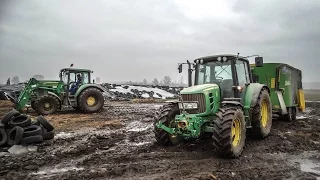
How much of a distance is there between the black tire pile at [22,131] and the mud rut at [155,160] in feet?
1.05

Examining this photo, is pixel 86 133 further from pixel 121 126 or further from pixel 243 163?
pixel 243 163

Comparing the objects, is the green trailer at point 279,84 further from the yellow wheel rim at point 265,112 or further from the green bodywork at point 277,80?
the yellow wheel rim at point 265,112

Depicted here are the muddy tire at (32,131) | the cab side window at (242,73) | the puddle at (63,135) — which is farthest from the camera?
the puddle at (63,135)

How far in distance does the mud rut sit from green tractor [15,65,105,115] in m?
6.38

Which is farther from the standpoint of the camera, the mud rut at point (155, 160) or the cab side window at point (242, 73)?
the cab side window at point (242, 73)

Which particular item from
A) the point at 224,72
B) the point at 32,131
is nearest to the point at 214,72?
the point at 224,72

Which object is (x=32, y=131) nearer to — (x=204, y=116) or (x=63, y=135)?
(x=63, y=135)

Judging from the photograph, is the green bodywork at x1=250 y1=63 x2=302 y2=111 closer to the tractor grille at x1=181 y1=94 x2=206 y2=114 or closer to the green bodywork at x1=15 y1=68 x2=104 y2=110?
the tractor grille at x1=181 y1=94 x2=206 y2=114

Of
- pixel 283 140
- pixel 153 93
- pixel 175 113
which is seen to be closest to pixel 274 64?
pixel 283 140

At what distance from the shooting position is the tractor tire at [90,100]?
46.0 ft

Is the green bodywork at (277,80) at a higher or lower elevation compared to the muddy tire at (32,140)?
higher

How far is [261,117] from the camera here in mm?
7512

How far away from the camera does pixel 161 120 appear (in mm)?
6504

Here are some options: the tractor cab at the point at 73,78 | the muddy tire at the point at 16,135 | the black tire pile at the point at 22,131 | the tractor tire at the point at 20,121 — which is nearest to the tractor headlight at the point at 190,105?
the black tire pile at the point at 22,131
